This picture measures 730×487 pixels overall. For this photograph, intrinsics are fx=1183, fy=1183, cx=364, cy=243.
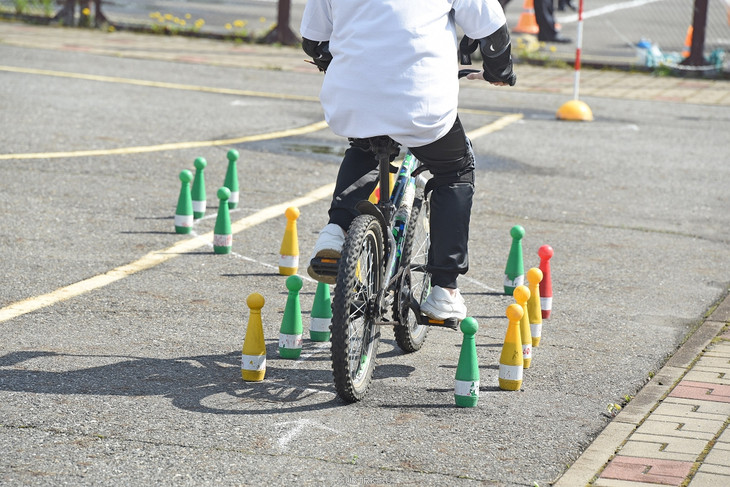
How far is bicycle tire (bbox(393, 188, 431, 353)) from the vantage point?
18.8ft

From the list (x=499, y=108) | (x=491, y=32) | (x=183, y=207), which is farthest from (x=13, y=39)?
(x=491, y=32)

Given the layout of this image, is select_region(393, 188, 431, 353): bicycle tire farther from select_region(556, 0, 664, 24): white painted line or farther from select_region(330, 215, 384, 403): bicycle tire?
select_region(556, 0, 664, 24): white painted line

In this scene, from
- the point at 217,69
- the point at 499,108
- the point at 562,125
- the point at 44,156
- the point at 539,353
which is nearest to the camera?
the point at 539,353

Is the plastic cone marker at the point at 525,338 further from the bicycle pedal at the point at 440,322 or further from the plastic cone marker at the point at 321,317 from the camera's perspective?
the plastic cone marker at the point at 321,317

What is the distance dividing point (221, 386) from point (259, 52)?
15024 mm

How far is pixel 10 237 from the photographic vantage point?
26.0 feet

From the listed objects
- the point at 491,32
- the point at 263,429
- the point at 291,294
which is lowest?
the point at 263,429

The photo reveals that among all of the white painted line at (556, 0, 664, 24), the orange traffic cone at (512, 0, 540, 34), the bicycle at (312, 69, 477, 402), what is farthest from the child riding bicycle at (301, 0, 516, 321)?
the white painted line at (556, 0, 664, 24)

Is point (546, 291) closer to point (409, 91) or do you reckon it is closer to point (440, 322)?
point (440, 322)

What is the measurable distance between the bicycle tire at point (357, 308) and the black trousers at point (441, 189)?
27 cm

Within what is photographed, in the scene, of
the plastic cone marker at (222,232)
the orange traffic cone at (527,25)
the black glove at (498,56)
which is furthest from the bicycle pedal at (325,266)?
the orange traffic cone at (527,25)

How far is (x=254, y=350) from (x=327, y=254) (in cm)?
56

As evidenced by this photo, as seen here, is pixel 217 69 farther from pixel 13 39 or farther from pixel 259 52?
pixel 13 39

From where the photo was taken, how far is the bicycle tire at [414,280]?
18.8ft
